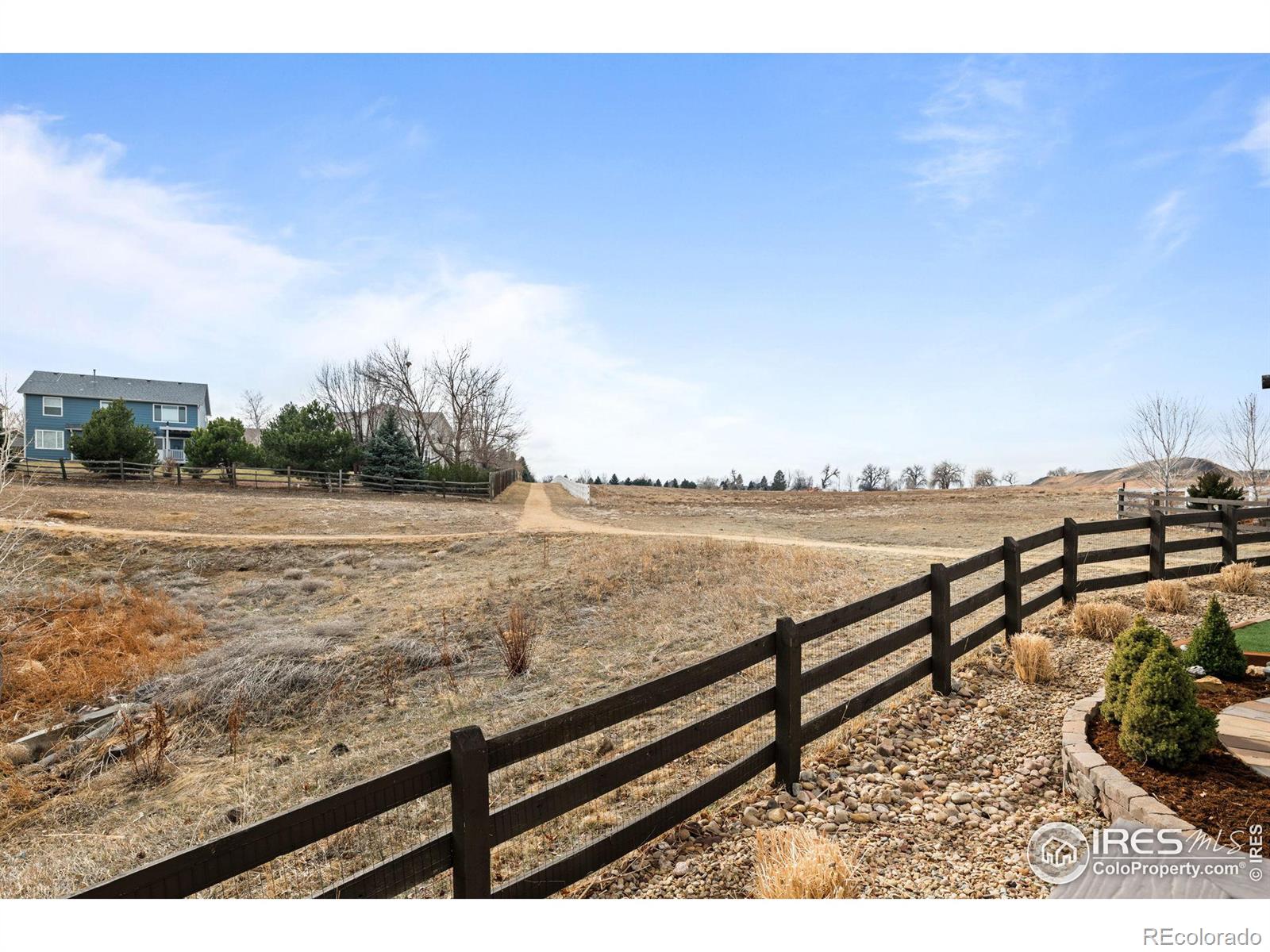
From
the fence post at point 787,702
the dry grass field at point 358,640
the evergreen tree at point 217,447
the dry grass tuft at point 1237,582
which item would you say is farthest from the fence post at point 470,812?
the evergreen tree at point 217,447

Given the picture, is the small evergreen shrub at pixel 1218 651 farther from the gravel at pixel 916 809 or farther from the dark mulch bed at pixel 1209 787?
the dark mulch bed at pixel 1209 787

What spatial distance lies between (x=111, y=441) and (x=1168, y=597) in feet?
143

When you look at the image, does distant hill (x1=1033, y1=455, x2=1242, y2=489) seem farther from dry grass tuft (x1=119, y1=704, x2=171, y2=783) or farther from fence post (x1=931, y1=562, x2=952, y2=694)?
dry grass tuft (x1=119, y1=704, x2=171, y2=783)

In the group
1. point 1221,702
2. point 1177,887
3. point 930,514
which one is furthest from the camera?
point 930,514

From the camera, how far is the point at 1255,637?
7895 mm

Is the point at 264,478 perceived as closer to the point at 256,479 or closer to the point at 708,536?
the point at 256,479

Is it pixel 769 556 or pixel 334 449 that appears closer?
pixel 769 556

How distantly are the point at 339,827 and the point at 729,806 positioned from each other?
116 inches

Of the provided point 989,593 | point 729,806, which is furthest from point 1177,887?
point 989,593

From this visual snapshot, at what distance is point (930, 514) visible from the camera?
32625mm

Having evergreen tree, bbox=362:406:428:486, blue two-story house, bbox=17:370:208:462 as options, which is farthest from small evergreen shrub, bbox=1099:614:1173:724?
blue two-story house, bbox=17:370:208:462

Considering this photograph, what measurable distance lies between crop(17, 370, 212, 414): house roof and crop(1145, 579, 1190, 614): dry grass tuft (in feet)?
196

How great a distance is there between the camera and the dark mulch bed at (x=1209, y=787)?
153 inches
